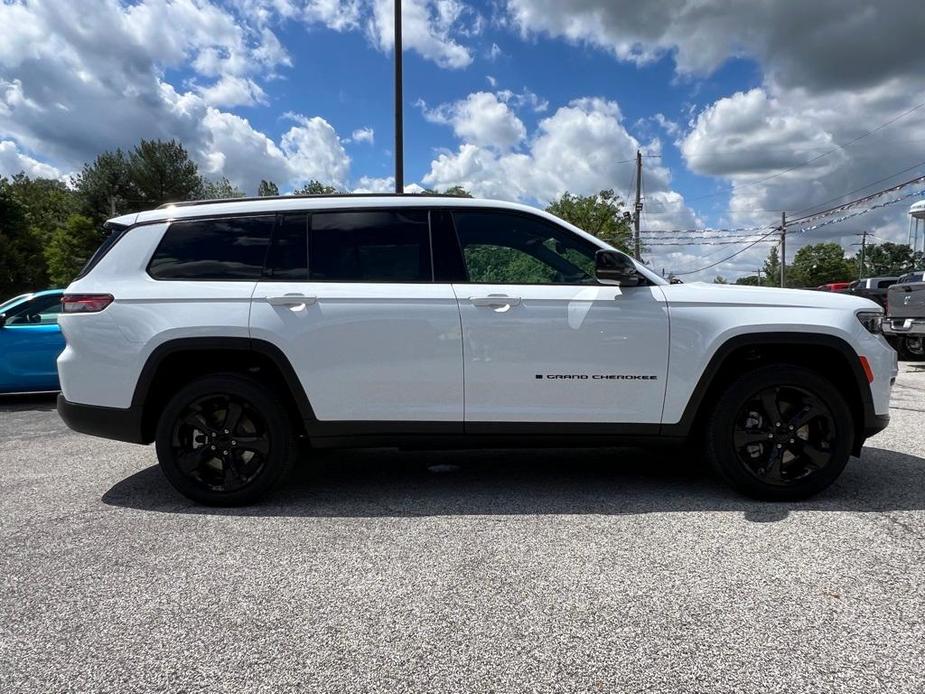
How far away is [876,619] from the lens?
7.55 feet

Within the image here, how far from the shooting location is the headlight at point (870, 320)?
358 centimetres

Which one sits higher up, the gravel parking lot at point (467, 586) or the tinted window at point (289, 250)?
the tinted window at point (289, 250)

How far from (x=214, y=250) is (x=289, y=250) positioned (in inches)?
18.1

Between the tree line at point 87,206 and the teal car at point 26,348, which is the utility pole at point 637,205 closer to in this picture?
the tree line at point 87,206

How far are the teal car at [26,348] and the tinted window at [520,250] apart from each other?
6.23 metres

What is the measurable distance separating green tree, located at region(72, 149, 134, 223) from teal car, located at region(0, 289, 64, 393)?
1250 inches

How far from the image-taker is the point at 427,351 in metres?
3.45

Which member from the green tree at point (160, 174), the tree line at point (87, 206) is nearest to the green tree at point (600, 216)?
the tree line at point (87, 206)

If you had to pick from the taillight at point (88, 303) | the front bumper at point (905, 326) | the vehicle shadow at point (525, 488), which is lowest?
the vehicle shadow at point (525, 488)

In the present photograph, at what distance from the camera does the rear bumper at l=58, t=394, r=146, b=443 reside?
3543 millimetres

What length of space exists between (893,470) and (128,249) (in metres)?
5.40

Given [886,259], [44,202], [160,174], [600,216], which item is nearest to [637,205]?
[600,216]

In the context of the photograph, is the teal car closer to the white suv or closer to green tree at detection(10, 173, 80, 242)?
the white suv

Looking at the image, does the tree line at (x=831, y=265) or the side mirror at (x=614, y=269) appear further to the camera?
the tree line at (x=831, y=265)
